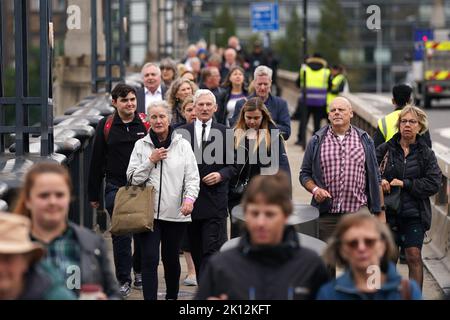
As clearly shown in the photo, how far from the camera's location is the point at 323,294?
6199 millimetres

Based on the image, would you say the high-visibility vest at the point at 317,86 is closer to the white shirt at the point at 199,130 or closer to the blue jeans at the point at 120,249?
the white shirt at the point at 199,130

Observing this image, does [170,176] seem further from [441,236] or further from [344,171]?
[441,236]

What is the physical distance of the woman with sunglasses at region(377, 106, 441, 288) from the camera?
11242mm

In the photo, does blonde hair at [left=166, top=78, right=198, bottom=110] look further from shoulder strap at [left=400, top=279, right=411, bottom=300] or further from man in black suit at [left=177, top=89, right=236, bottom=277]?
shoulder strap at [left=400, top=279, right=411, bottom=300]

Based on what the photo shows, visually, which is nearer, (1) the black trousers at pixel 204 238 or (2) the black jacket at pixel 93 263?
(2) the black jacket at pixel 93 263

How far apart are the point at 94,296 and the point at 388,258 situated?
126 cm

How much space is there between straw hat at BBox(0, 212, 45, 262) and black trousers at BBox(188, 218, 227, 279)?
5.81 metres

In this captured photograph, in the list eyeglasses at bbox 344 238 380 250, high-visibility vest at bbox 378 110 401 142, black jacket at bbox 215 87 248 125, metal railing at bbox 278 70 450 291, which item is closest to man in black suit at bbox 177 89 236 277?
high-visibility vest at bbox 378 110 401 142

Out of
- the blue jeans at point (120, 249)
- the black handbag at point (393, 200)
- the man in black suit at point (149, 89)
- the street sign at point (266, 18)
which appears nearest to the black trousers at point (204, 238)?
the blue jeans at point (120, 249)

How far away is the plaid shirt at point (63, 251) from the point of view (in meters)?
6.28

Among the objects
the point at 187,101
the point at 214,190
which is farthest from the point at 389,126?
the point at 187,101

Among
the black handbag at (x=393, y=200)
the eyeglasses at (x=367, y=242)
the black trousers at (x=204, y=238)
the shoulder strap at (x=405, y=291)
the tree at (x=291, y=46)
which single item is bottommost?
the tree at (x=291, y=46)
